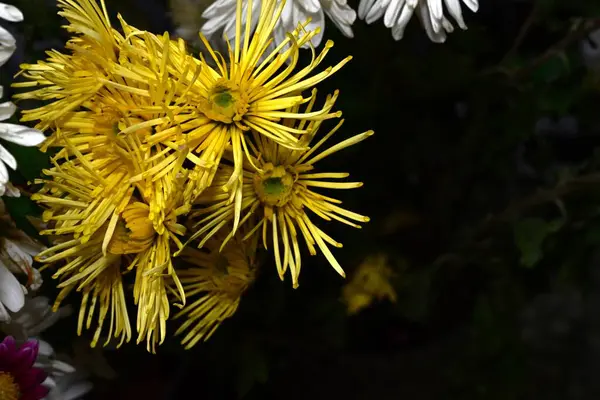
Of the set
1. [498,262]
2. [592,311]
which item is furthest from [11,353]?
[592,311]

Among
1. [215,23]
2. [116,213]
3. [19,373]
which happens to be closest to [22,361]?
[19,373]

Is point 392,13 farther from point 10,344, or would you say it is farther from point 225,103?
point 10,344

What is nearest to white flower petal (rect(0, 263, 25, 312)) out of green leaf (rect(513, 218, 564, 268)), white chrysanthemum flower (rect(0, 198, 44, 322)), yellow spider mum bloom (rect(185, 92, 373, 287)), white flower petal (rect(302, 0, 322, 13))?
white chrysanthemum flower (rect(0, 198, 44, 322))

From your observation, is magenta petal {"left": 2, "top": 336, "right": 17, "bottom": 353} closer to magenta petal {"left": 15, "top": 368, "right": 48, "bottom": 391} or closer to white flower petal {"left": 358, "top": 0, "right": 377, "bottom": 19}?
magenta petal {"left": 15, "top": 368, "right": 48, "bottom": 391}

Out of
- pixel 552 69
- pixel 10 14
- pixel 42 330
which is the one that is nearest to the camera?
pixel 10 14

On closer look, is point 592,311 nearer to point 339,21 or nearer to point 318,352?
point 318,352

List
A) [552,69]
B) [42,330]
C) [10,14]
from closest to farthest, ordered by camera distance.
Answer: [10,14] → [42,330] → [552,69]
